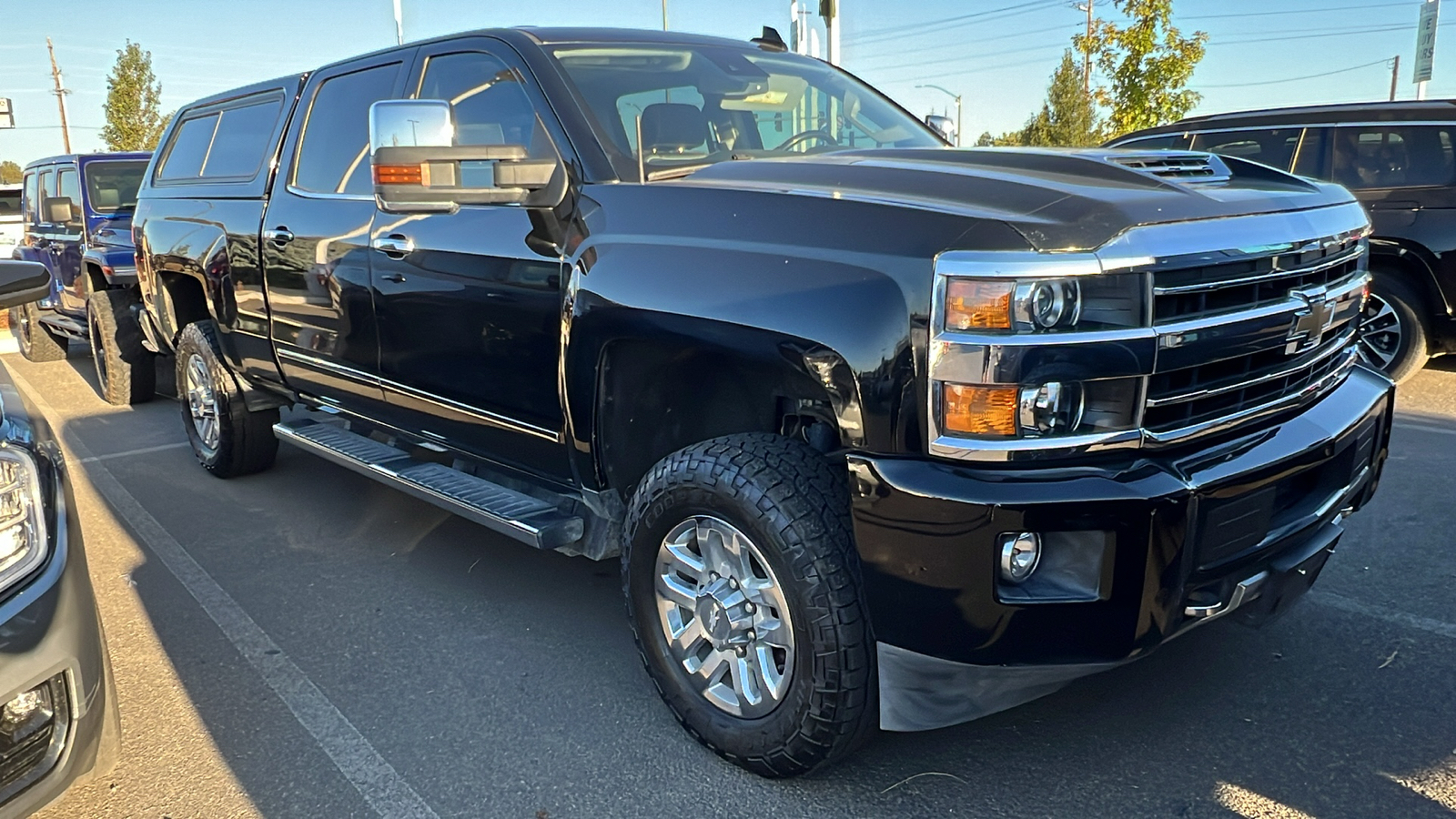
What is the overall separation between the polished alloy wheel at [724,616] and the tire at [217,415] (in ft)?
11.2

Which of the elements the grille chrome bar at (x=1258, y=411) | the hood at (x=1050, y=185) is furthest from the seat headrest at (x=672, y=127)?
the grille chrome bar at (x=1258, y=411)

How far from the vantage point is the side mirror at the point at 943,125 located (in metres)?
4.42

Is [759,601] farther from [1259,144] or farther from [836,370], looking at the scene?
[1259,144]

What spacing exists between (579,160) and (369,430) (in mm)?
1877

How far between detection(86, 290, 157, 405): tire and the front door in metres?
4.54

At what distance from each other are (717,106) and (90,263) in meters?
5.97

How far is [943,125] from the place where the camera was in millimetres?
4574

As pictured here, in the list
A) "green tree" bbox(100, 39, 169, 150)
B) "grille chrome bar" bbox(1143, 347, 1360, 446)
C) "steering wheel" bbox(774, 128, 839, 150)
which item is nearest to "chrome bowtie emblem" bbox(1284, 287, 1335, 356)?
"grille chrome bar" bbox(1143, 347, 1360, 446)

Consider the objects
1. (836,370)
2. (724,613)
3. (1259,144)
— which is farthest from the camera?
(1259,144)

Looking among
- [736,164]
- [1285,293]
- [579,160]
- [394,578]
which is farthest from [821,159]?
[394,578]

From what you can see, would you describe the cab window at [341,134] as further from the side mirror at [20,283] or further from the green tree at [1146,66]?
the green tree at [1146,66]

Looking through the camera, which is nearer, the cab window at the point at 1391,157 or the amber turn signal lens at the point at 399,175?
the amber turn signal lens at the point at 399,175

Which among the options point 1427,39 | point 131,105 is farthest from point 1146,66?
point 131,105

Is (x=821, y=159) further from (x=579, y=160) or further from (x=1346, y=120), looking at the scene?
(x=1346, y=120)
